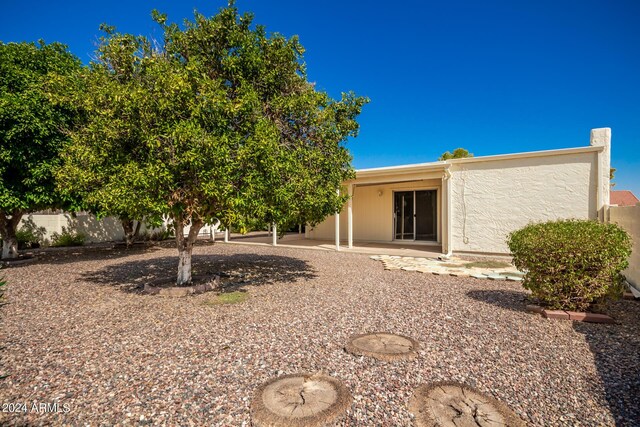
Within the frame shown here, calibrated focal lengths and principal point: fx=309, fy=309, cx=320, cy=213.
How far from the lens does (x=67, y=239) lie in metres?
13.9

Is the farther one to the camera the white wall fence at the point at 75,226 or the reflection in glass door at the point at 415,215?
the white wall fence at the point at 75,226

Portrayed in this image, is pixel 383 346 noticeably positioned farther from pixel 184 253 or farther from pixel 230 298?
pixel 184 253

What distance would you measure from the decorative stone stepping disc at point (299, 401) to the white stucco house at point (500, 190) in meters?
8.85

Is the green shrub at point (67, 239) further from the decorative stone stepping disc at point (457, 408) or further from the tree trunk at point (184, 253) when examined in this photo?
the decorative stone stepping disc at point (457, 408)

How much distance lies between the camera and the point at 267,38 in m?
6.68

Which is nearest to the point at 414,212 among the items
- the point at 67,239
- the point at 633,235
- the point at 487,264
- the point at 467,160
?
the point at 467,160

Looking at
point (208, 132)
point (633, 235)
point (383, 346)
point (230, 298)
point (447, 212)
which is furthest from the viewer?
point (447, 212)

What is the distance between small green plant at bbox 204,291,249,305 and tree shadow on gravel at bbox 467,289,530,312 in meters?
4.26

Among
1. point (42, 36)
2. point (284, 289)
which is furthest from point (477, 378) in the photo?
point (42, 36)

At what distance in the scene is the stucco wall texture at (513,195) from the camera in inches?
349

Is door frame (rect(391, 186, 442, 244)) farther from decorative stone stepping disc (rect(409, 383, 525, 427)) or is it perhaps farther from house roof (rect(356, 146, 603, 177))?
decorative stone stepping disc (rect(409, 383, 525, 427))

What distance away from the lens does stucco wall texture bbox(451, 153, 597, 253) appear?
8.87m

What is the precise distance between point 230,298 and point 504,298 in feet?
16.5

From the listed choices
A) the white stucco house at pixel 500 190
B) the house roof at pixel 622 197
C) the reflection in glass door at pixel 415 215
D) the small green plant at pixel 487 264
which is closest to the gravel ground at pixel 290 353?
the small green plant at pixel 487 264
